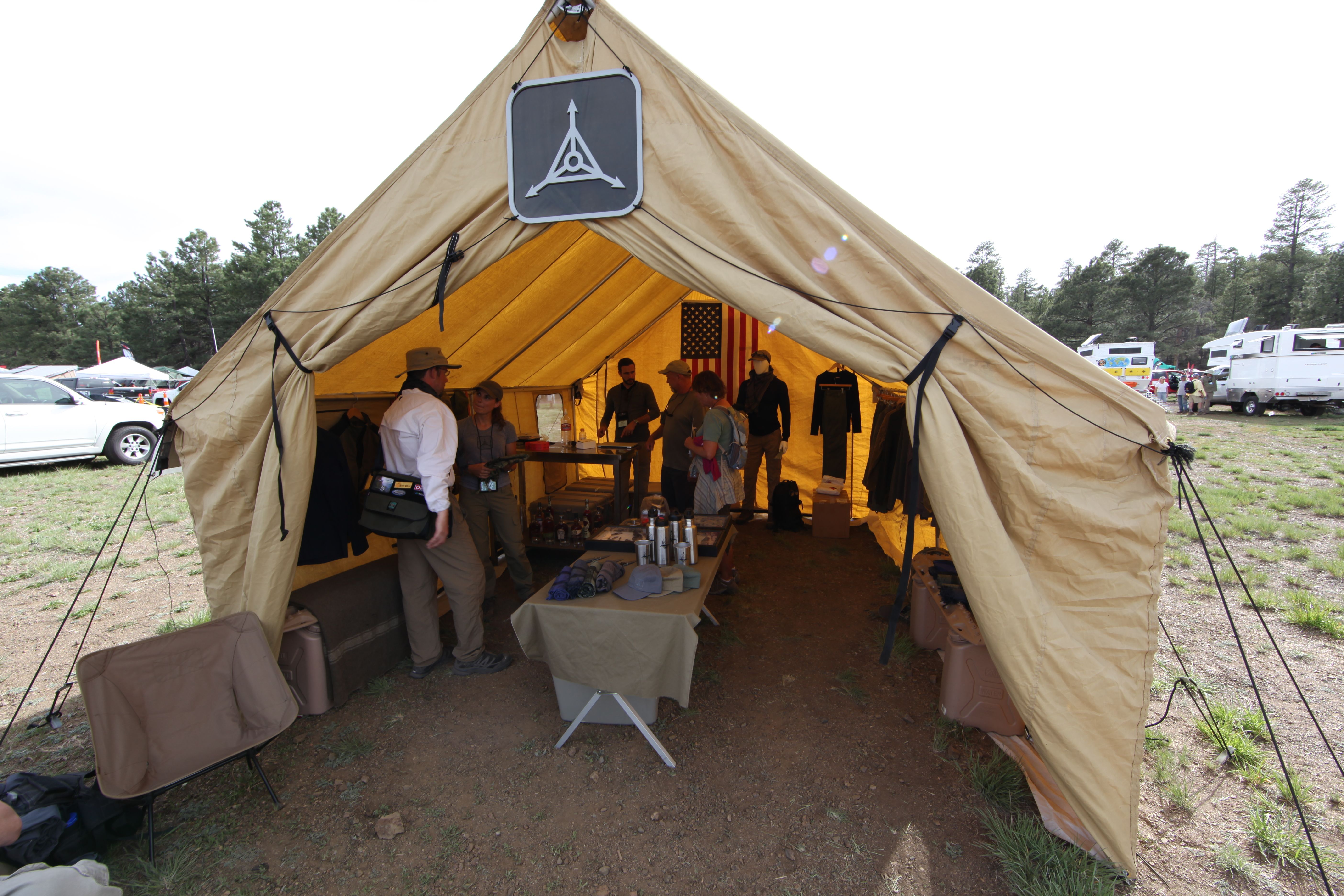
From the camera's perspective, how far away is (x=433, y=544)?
3.06 metres

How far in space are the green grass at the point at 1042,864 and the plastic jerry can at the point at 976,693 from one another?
623 mm

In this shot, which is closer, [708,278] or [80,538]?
[708,278]

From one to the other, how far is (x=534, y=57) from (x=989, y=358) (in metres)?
2.24

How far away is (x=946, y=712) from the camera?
2975mm

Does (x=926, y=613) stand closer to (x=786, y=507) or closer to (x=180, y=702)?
(x=786, y=507)

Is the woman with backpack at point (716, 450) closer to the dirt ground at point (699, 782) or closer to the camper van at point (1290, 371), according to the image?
the dirt ground at point (699, 782)

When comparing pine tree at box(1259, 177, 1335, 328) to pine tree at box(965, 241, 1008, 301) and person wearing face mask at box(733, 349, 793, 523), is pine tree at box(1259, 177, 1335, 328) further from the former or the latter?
person wearing face mask at box(733, 349, 793, 523)

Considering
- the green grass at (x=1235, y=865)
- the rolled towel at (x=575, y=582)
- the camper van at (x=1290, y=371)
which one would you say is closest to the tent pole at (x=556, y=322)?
the rolled towel at (x=575, y=582)

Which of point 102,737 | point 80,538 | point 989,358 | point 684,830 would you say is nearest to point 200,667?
point 102,737

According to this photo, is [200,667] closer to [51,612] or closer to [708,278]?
[708,278]

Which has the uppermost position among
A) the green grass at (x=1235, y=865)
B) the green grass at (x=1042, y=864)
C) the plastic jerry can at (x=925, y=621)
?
the plastic jerry can at (x=925, y=621)

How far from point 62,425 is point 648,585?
11216mm

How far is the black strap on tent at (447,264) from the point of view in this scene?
2.46m

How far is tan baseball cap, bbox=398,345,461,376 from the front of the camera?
3189 millimetres
